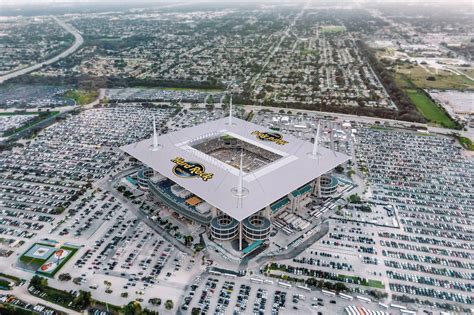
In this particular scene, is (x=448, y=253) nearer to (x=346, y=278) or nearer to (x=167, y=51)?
(x=346, y=278)

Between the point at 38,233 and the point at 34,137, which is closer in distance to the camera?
Result: the point at 38,233

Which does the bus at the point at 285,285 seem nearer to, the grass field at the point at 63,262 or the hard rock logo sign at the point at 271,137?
the grass field at the point at 63,262

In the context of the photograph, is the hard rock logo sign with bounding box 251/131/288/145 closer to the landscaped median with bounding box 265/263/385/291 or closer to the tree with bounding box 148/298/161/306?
the landscaped median with bounding box 265/263/385/291

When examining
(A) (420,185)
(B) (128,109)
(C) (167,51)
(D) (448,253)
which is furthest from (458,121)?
(C) (167,51)

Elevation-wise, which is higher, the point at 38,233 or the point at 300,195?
the point at 300,195

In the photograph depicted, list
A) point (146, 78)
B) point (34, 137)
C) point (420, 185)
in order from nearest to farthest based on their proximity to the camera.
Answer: point (420, 185) → point (34, 137) → point (146, 78)

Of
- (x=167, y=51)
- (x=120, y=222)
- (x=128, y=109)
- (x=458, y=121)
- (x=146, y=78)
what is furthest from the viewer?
(x=167, y=51)

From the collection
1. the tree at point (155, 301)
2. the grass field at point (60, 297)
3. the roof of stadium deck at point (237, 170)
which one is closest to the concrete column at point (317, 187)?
the roof of stadium deck at point (237, 170)
